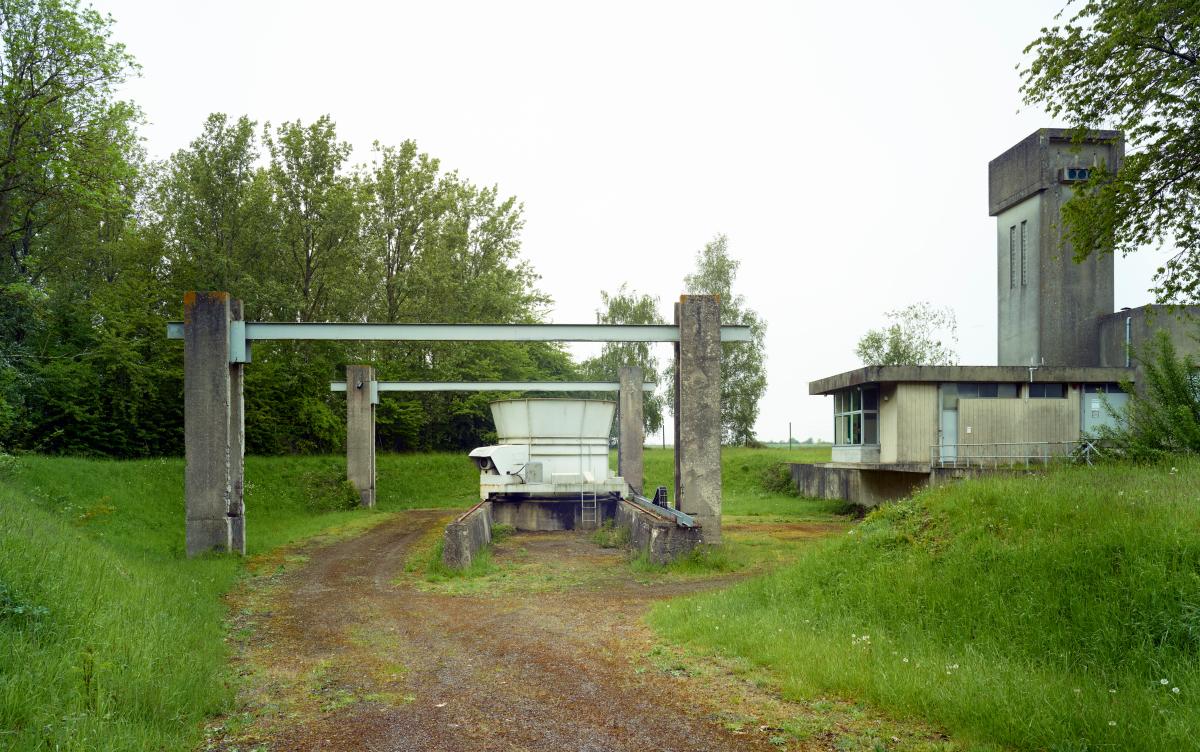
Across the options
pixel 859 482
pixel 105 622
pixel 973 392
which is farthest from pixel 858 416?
pixel 105 622

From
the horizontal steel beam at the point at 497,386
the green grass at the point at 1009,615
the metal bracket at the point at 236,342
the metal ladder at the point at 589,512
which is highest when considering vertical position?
the metal bracket at the point at 236,342

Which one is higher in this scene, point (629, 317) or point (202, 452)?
point (629, 317)

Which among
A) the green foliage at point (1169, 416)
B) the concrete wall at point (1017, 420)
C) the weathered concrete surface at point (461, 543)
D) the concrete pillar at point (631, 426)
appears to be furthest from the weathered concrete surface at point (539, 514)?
the green foliage at point (1169, 416)

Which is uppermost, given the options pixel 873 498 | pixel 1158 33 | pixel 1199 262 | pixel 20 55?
pixel 20 55

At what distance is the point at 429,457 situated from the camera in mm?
37219

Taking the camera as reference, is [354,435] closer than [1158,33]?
No

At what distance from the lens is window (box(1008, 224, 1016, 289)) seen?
Answer: 32188mm

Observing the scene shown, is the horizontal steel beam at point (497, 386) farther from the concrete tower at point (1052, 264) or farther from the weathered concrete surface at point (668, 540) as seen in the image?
the concrete tower at point (1052, 264)

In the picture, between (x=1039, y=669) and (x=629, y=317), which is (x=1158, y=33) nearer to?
(x=1039, y=669)

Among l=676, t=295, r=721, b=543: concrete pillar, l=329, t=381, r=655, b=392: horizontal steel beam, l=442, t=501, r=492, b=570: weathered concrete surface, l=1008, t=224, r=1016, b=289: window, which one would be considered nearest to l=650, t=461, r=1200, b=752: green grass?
l=676, t=295, r=721, b=543: concrete pillar

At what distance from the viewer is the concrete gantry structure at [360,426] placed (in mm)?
28906

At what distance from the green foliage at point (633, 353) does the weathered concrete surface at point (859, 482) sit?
19.6m

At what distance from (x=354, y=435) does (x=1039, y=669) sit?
25.3m

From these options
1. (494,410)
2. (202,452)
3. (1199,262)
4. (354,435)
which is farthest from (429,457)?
(1199,262)
